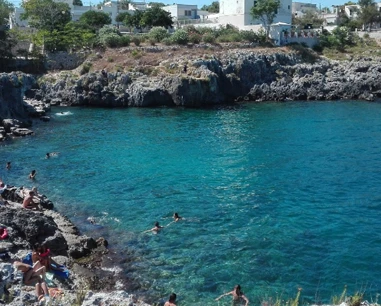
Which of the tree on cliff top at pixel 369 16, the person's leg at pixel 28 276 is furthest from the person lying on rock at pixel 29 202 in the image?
the tree on cliff top at pixel 369 16

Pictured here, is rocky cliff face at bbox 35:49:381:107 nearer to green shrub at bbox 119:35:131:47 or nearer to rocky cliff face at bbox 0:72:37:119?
green shrub at bbox 119:35:131:47

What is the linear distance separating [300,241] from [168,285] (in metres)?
7.86

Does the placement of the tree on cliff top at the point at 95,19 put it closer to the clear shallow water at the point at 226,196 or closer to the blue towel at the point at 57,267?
the clear shallow water at the point at 226,196

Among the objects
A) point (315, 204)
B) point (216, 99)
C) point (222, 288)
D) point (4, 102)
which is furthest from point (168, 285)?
point (216, 99)

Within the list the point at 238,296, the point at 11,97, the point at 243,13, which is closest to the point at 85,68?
the point at 11,97

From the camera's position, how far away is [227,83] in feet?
255

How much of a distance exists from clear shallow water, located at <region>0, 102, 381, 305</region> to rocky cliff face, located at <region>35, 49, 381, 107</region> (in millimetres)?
13729

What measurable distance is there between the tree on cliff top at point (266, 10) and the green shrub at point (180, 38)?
15.2 meters

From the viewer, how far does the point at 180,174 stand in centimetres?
3728

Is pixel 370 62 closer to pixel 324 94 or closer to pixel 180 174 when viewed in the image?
pixel 324 94

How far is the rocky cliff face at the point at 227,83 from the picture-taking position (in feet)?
238

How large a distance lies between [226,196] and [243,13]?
75.7 m

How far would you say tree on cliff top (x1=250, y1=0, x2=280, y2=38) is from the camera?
8981 cm

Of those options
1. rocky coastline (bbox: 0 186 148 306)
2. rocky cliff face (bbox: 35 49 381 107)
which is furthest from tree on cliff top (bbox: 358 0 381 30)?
rocky coastline (bbox: 0 186 148 306)
